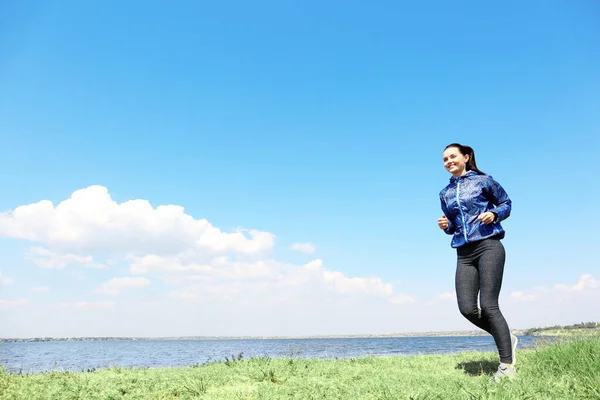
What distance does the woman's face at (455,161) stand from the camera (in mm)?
5855

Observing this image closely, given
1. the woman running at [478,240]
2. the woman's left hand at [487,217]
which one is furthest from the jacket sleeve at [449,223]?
the woman's left hand at [487,217]

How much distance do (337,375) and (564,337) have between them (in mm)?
5310

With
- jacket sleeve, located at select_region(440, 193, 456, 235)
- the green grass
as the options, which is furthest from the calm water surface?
→ jacket sleeve, located at select_region(440, 193, 456, 235)

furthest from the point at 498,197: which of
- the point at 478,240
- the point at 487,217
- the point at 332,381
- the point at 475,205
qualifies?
the point at 332,381

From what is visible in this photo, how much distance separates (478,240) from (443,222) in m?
0.68

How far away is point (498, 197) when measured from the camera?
5582 mm

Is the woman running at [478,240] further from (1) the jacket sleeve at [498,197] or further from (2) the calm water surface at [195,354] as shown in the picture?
(2) the calm water surface at [195,354]

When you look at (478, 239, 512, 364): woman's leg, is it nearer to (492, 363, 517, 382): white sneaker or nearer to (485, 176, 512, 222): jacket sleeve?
(492, 363, 517, 382): white sneaker

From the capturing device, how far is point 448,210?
19.6ft

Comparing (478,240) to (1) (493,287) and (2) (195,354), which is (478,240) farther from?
(2) (195,354)

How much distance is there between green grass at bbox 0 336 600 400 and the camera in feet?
13.4

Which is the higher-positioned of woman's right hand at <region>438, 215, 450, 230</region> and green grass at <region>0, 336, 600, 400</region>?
woman's right hand at <region>438, 215, 450, 230</region>

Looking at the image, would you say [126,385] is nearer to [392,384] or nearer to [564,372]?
[392,384]

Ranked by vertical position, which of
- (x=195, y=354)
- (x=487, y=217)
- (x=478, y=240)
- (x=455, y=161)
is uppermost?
(x=455, y=161)
